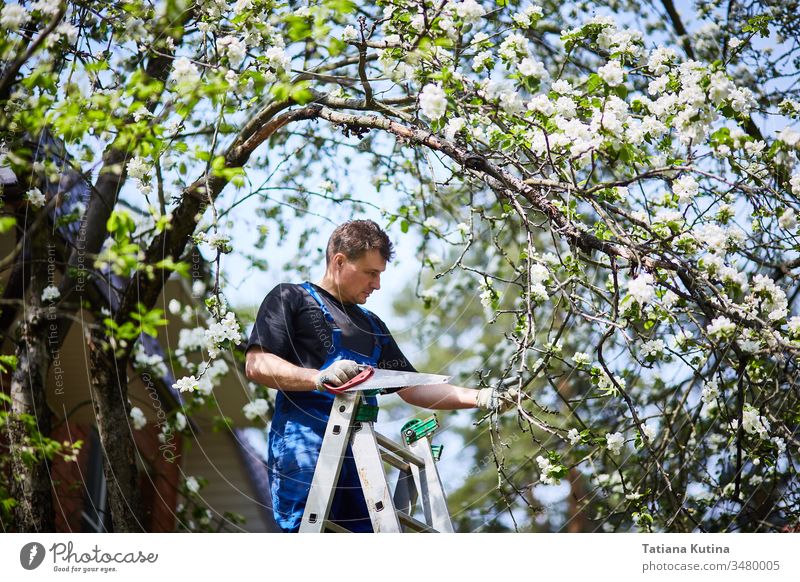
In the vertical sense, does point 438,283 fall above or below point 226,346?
above

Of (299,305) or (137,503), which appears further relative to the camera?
(137,503)

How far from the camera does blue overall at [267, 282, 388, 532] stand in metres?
1.82

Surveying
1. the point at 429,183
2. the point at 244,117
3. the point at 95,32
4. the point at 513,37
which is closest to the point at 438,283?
the point at 429,183

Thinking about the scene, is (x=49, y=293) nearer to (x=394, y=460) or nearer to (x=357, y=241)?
(x=357, y=241)

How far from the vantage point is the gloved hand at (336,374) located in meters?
1.69

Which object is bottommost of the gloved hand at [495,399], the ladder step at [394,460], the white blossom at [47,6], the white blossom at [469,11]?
the ladder step at [394,460]

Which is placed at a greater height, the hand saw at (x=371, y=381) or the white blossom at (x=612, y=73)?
the white blossom at (x=612, y=73)

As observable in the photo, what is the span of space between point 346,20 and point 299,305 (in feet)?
2.61

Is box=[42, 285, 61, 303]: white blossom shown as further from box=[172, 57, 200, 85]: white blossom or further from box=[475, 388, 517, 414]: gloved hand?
box=[475, 388, 517, 414]: gloved hand

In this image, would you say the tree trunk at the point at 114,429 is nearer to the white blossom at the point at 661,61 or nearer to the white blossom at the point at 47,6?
the white blossom at the point at 47,6

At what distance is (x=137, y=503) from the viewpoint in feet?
8.22

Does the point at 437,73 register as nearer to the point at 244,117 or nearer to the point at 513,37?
the point at 513,37

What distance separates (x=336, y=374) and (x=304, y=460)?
240mm

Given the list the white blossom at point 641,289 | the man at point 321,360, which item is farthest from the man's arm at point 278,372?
the white blossom at point 641,289
